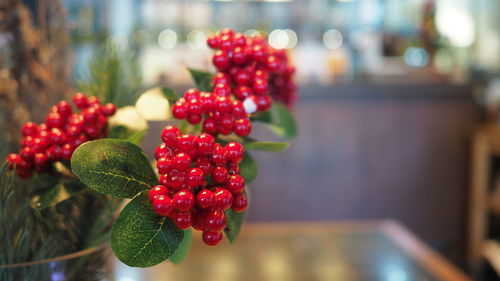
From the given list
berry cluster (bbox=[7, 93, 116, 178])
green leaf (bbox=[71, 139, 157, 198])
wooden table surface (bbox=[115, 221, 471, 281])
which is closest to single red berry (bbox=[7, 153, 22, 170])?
berry cluster (bbox=[7, 93, 116, 178])

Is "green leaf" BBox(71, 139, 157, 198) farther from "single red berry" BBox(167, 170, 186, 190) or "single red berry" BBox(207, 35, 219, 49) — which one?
"single red berry" BBox(207, 35, 219, 49)

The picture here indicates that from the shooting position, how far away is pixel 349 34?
4348 mm

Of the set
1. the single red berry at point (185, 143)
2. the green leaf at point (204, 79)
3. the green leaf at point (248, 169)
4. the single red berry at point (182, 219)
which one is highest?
the green leaf at point (204, 79)

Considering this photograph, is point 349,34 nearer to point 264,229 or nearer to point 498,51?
point 498,51

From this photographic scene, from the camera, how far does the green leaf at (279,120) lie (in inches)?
17.4

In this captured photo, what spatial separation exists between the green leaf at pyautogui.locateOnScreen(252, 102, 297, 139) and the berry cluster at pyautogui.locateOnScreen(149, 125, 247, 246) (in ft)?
0.46

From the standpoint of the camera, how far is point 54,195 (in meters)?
0.36

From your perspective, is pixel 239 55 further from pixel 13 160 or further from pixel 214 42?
pixel 13 160

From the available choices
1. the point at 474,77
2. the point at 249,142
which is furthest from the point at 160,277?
the point at 474,77

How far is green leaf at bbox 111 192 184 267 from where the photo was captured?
28cm

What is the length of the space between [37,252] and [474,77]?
4.79 metres

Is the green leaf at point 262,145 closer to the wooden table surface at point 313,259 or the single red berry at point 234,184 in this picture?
the single red berry at point 234,184

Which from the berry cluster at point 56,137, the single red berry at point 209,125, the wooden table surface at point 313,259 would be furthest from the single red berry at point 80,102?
the wooden table surface at point 313,259

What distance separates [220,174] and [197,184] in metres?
0.02
